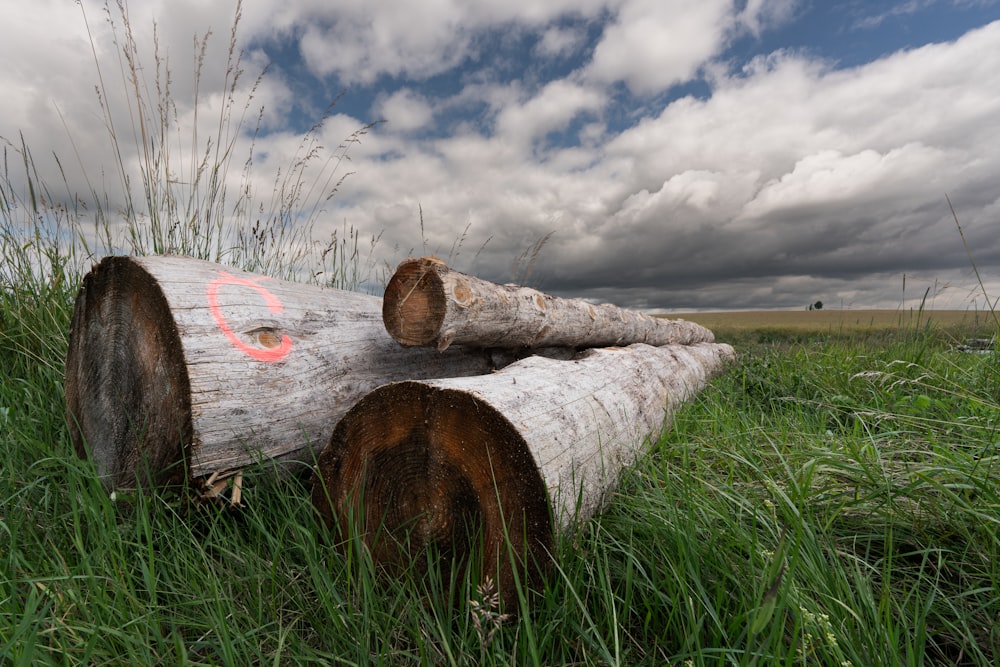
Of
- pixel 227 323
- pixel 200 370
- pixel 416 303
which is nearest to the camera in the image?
pixel 200 370

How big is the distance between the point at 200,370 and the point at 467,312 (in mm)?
1152

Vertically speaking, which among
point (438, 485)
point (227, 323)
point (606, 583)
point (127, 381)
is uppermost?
point (227, 323)

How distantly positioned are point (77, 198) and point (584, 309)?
404 cm

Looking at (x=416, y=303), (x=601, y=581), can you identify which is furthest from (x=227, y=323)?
(x=601, y=581)

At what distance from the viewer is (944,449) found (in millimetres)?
1957

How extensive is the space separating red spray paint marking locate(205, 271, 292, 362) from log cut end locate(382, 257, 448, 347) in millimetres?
484

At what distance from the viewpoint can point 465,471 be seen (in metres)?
1.56

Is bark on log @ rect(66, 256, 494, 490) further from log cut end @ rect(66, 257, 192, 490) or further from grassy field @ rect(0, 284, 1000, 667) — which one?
grassy field @ rect(0, 284, 1000, 667)

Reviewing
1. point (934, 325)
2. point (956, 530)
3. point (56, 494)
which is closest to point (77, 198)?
point (56, 494)

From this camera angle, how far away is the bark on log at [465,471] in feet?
4.91

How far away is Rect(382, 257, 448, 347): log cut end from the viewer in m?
2.36

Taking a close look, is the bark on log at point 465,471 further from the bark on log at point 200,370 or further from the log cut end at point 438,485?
the bark on log at point 200,370

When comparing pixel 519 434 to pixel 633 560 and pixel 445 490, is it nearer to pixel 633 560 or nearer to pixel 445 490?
pixel 445 490

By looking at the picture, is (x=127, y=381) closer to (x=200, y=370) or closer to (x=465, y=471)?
(x=200, y=370)
